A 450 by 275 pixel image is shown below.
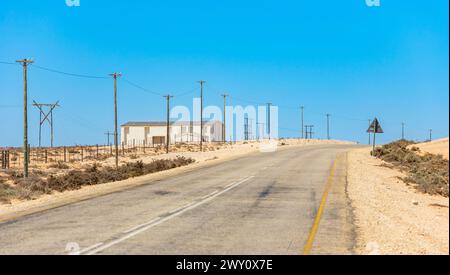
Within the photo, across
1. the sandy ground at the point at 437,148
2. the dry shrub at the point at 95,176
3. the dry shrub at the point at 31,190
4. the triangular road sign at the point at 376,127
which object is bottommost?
the dry shrub at the point at 31,190

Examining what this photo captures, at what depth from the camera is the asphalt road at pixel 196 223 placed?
10188 mm

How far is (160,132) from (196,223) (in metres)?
106

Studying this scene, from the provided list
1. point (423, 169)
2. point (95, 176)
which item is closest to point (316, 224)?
point (95, 176)

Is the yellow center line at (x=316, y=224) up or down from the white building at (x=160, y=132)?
down

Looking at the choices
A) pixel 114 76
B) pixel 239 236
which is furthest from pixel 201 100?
pixel 239 236

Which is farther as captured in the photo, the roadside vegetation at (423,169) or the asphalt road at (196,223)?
the roadside vegetation at (423,169)

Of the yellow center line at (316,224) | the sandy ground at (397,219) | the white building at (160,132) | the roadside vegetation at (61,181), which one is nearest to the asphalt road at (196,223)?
the yellow center line at (316,224)

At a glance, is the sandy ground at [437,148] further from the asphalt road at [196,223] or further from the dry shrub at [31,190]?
the dry shrub at [31,190]

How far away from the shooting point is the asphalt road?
10.2 metres

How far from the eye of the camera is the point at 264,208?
16.0 m

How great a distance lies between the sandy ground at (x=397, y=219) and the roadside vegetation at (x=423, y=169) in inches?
48.5

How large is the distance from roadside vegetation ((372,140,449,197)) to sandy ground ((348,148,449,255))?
1231 millimetres
